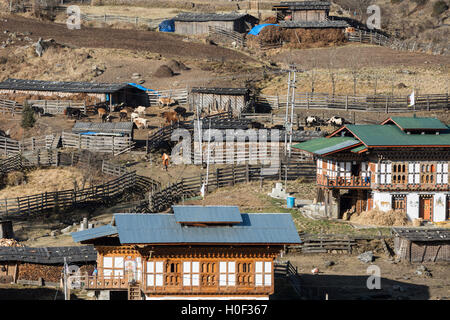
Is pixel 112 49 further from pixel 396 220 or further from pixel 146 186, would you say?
pixel 396 220

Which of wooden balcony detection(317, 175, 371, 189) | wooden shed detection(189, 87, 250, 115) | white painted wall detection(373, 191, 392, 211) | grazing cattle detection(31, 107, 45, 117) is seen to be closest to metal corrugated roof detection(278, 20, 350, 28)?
wooden shed detection(189, 87, 250, 115)

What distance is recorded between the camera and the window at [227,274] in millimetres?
43094

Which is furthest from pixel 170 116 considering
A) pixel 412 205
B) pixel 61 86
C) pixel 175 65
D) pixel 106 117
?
pixel 412 205

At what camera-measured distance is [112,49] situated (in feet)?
373

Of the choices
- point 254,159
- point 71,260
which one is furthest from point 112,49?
point 71,260

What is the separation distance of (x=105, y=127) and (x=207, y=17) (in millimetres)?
45101

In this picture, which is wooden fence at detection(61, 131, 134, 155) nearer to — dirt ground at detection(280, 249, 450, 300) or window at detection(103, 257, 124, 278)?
dirt ground at detection(280, 249, 450, 300)

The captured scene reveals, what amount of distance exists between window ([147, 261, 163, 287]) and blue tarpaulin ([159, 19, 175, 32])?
85.2 metres

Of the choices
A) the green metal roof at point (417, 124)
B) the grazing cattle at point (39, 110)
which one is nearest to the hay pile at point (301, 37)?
the grazing cattle at point (39, 110)

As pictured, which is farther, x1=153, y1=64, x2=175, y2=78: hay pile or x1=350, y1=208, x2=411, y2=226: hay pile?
x1=153, y1=64, x2=175, y2=78: hay pile

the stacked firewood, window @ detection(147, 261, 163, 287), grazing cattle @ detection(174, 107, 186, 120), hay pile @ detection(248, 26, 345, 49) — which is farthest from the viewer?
hay pile @ detection(248, 26, 345, 49)

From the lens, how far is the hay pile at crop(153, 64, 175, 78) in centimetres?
10338

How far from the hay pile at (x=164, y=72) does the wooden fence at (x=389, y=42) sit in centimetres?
2449
